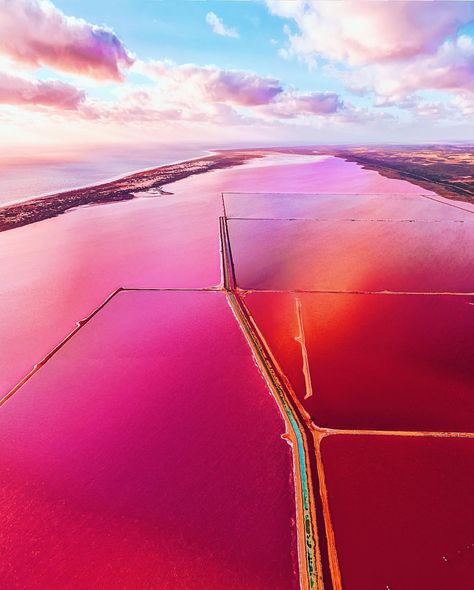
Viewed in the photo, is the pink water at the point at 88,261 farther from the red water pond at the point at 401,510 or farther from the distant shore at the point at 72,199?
the red water pond at the point at 401,510

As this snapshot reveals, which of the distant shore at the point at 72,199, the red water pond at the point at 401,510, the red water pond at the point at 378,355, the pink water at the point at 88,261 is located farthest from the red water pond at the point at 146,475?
the distant shore at the point at 72,199

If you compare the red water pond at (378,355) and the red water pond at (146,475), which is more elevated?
the red water pond at (146,475)

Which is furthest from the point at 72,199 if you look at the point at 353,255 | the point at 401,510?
the point at 401,510

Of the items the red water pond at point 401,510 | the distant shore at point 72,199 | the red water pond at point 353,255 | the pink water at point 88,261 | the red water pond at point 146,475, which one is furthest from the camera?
the distant shore at point 72,199

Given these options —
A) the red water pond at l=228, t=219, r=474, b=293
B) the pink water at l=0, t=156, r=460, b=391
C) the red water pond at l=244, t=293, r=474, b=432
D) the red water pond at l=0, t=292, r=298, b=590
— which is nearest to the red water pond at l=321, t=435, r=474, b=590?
the red water pond at l=244, t=293, r=474, b=432

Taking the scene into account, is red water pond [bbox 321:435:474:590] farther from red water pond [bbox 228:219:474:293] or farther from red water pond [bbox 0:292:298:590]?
red water pond [bbox 228:219:474:293]

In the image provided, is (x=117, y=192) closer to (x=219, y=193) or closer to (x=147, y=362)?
(x=219, y=193)

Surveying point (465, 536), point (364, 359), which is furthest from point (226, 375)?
point (465, 536)
